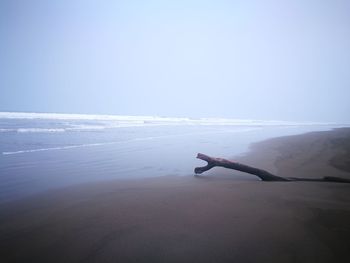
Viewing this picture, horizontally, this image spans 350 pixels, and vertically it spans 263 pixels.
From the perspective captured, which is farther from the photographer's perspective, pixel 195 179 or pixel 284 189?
pixel 195 179

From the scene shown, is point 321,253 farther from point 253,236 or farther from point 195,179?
point 195,179

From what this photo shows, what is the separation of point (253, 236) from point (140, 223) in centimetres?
142

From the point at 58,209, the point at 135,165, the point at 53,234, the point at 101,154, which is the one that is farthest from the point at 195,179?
the point at 101,154

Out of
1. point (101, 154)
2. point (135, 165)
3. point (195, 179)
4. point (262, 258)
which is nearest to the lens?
point (262, 258)

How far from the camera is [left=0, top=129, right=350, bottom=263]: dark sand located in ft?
8.12

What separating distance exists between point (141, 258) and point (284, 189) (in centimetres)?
328

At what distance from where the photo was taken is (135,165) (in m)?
7.58

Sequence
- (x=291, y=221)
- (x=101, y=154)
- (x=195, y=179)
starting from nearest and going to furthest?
1. (x=291, y=221)
2. (x=195, y=179)
3. (x=101, y=154)

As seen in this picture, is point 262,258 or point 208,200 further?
point 208,200

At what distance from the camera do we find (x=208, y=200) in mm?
4082

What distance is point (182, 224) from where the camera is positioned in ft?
10.4

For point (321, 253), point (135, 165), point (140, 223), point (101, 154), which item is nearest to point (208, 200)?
point (140, 223)

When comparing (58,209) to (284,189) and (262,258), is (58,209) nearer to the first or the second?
(262,258)

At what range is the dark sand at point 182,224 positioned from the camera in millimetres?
2475
